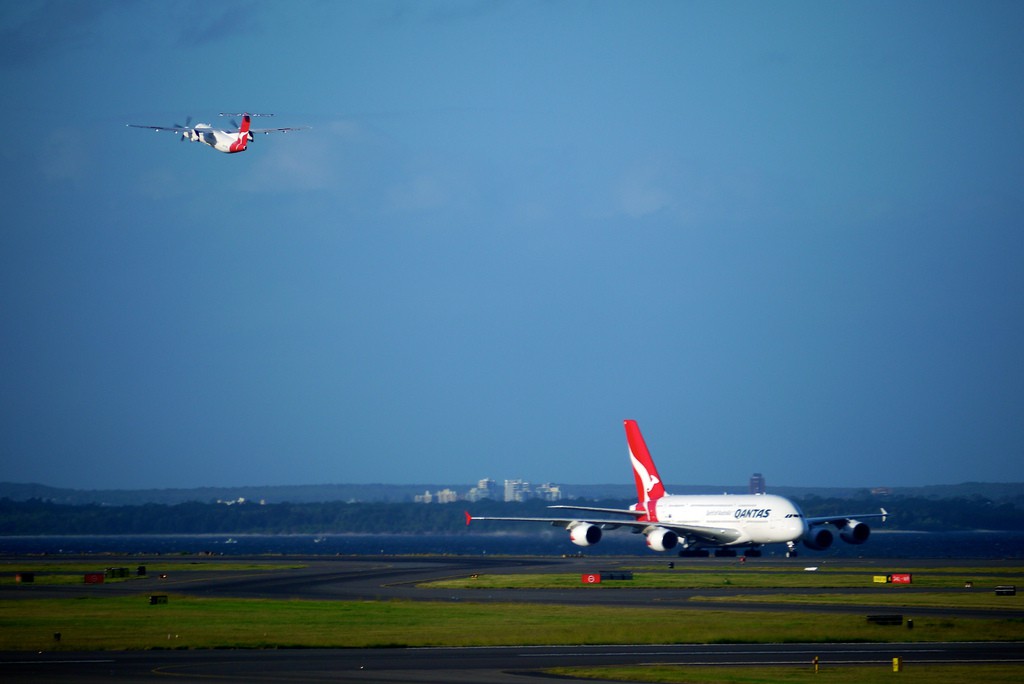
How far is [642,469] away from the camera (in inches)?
4003

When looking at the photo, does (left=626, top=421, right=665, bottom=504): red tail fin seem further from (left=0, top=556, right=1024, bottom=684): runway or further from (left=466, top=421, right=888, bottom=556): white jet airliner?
(left=0, top=556, right=1024, bottom=684): runway

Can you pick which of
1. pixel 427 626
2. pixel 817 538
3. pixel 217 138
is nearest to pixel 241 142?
pixel 217 138

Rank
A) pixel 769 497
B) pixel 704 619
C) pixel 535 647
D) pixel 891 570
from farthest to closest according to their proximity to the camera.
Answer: pixel 769 497, pixel 891 570, pixel 704 619, pixel 535 647

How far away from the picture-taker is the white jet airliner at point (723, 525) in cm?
8750

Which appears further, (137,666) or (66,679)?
(137,666)

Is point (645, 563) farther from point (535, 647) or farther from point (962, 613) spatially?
point (535, 647)

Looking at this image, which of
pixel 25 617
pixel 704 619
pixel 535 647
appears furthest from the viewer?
pixel 25 617

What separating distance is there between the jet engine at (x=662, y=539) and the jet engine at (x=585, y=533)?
380cm

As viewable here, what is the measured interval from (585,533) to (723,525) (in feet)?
32.1

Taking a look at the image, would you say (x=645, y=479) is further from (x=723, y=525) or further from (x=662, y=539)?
(x=723, y=525)

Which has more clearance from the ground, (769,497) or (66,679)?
(769,497)

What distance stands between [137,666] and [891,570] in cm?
5644

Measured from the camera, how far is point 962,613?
1967 inches

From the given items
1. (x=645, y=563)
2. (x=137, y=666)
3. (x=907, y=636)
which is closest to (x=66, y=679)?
(x=137, y=666)
